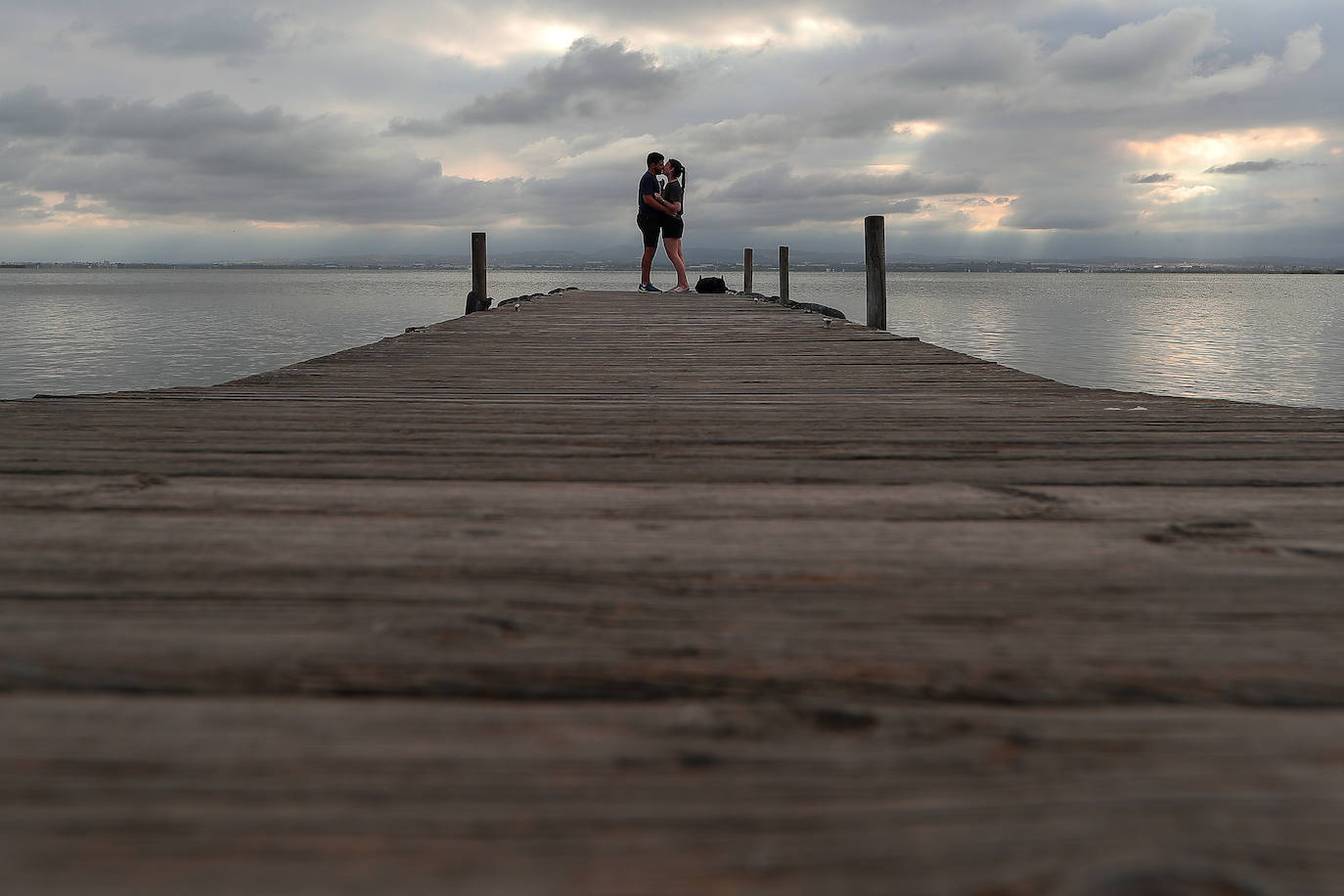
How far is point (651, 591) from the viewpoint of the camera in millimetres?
1302

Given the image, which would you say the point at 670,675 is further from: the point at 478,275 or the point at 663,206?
the point at 478,275

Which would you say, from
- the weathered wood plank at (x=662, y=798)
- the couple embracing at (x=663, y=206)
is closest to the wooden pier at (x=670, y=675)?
the weathered wood plank at (x=662, y=798)

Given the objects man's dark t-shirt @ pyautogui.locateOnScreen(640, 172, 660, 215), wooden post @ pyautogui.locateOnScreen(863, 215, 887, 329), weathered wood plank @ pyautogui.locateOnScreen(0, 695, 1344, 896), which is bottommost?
weathered wood plank @ pyautogui.locateOnScreen(0, 695, 1344, 896)

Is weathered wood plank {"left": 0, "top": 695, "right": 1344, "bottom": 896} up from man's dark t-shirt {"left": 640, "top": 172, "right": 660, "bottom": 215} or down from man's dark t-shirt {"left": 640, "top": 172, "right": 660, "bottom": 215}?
down

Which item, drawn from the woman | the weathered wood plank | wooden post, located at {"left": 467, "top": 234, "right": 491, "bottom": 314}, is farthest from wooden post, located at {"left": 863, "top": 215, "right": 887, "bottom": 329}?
the weathered wood plank

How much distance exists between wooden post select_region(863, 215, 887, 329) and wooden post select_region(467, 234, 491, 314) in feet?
21.5

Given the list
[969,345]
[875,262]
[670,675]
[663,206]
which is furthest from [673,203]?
[969,345]

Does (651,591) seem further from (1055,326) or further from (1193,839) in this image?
(1055,326)

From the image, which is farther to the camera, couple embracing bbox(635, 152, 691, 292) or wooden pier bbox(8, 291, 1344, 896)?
couple embracing bbox(635, 152, 691, 292)

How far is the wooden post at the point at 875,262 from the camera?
10.1 meters

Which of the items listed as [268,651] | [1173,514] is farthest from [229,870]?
[1173,514]

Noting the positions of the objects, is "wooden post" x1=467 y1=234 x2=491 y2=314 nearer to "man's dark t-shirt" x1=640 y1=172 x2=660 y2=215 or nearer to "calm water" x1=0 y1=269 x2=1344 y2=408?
"man's dark t-shirt" x1=640 y1=172 x2=660 y2=215

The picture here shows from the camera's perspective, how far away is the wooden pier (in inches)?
28.5

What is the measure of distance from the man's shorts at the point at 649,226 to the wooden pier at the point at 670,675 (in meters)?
10.2
